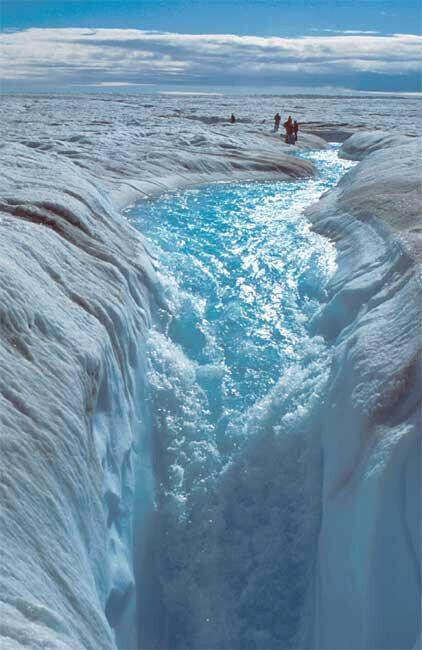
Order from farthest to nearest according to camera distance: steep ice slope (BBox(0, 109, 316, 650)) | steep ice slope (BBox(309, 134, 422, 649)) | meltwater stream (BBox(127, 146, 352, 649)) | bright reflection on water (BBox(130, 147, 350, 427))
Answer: bright reflection on water (BBox(130, 147, 350, 427)) → meltwater stream (BBox(127, 146, 352, 649)) → steep ice slope (BBox(309, 134, 422, 649)) → steep ice slope (BBox(0, 109, 316, 650))

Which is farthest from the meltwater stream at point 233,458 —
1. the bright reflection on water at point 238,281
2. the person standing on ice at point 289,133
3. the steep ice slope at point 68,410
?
the person standing on ice at point 289,133

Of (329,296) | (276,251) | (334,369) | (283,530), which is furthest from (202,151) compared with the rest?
(283,530)

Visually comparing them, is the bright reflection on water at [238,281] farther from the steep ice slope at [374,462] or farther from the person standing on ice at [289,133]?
the person standing on ice at [289,133]

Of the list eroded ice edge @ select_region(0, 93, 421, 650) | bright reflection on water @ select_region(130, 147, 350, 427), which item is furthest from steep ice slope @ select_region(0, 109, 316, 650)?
bright reflection on water @ select_region(130, 147, 350, 427)

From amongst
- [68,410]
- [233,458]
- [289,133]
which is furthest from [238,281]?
[289,133]

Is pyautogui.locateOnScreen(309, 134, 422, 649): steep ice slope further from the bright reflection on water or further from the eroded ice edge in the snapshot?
the bright reflection on water

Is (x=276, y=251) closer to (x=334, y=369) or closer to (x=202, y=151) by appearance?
(x=334, y=369)
